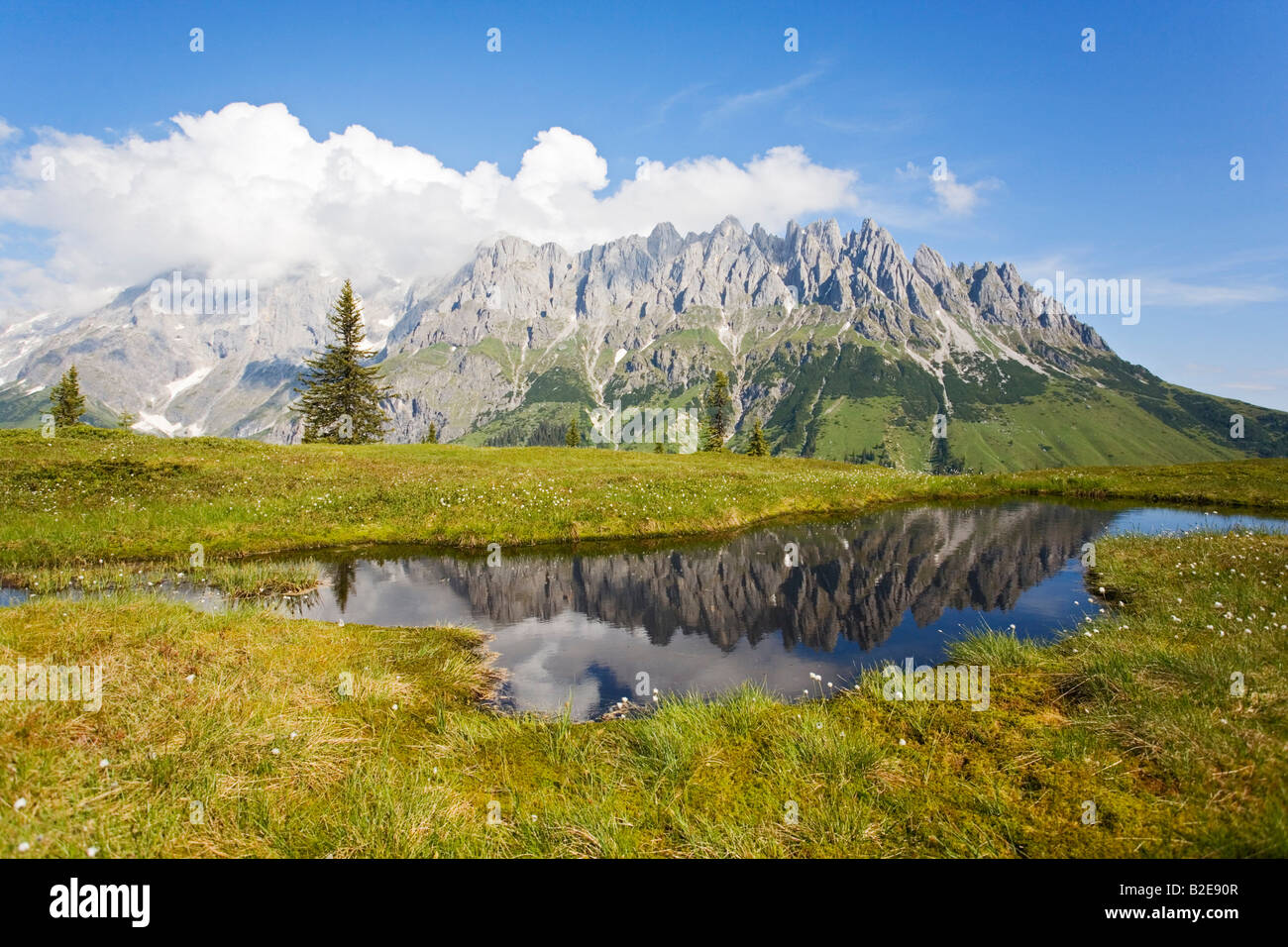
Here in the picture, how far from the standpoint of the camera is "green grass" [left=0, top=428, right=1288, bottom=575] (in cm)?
2180

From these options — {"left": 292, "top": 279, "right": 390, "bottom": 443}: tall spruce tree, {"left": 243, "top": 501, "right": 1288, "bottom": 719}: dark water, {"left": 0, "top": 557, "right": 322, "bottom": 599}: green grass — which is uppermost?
{"left": 292, "top": 279, "right": 390, "bottom": 443}: tall spruce tree

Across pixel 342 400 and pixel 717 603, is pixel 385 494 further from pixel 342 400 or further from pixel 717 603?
pixel 342 400

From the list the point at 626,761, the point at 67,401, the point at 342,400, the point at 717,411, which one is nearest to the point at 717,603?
the point at 626,761

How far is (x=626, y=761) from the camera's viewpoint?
7.93m

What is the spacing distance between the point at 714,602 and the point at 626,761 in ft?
30.4

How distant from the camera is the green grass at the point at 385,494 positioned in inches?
858

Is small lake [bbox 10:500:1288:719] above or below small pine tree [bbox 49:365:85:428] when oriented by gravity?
below

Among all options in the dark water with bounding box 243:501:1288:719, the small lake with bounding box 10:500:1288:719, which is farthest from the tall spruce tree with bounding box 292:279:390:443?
the dark water with bounding box 243:501:1288:719

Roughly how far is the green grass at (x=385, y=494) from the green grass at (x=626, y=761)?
11.9m

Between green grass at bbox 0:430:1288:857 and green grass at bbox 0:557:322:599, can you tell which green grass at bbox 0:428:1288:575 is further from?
green grass at bbox 0:430:1288:857

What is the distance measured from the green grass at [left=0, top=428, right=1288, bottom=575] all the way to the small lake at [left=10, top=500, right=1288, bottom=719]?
8.93 ft

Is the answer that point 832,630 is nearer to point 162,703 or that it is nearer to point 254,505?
point 162,703
